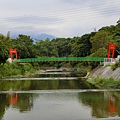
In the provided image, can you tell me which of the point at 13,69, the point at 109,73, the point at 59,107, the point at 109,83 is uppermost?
A: the point at 109,73

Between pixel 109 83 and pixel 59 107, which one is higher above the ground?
pixel 109 83

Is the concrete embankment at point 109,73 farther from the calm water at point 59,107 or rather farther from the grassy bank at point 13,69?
the grassy bank at point 13,69

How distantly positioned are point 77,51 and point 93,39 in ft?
51.2

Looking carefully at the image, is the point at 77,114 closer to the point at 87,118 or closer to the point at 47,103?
the point at 87,118

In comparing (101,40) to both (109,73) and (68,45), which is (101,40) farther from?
(68,45)

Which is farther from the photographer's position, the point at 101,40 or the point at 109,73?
the point at 101,40

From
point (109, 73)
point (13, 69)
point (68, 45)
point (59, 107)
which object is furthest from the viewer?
point (68, 45)

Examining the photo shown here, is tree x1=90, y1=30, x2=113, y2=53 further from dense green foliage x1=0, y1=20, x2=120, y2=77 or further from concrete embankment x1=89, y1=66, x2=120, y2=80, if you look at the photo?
concrete embankment x1=89, y1=66, x2=120, y2=80

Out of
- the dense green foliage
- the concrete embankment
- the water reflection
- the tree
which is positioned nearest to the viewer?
the water reflection

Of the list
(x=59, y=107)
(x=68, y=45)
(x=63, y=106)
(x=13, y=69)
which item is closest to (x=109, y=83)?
(x=63, y=106)

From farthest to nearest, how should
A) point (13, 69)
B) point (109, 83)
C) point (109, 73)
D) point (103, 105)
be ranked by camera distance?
point (13, 69) → point (109, 73) → point (109, 83) → point (103, 105)

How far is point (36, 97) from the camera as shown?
28359 mm

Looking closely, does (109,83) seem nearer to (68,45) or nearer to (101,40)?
(101,40)

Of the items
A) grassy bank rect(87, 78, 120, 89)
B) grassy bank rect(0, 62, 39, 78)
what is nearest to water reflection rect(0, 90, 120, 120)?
grassy bank rect(87, 78, 120, 89)
